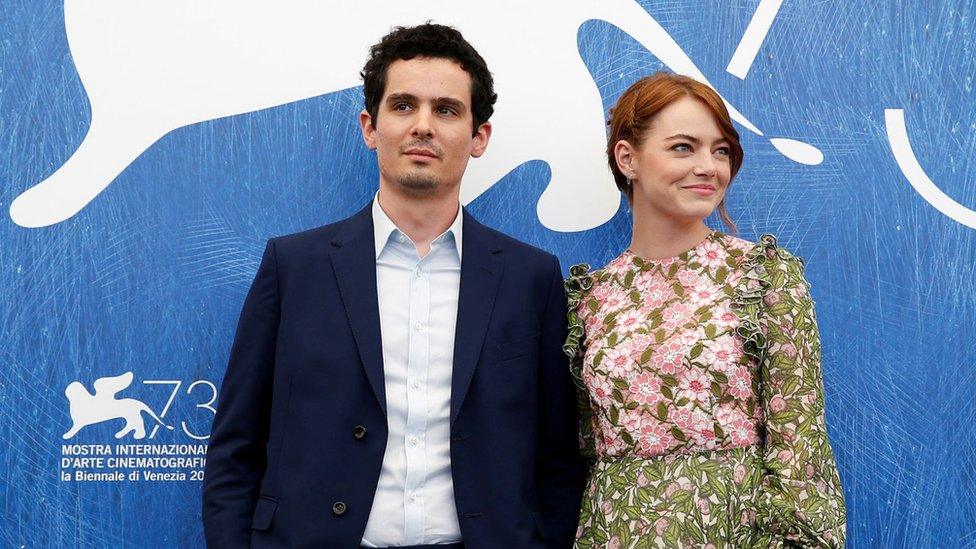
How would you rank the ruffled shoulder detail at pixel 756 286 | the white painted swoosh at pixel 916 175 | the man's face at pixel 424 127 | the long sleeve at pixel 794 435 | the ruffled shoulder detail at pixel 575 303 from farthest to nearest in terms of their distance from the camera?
the white painted swoosh at pixel 916 175, the ruffled shoulder detail at pixel 575 303, the man's face at pixel 424 127, the ruffled shoulder detail at pixel 756 286, the long sleeve at pixel 794 435

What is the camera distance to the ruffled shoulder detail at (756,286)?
6.72 feet

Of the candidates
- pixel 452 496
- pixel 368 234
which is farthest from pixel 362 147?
pixel 452 496

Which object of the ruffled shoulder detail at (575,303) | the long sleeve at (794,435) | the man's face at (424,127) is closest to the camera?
the long sleeve at (794,435)

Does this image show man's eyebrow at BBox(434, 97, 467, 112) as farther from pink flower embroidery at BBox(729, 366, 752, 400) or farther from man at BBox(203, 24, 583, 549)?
pink flower embroidery at BBox(729, 366, 752, 400)

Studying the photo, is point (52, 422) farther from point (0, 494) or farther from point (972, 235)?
point (972, 235)

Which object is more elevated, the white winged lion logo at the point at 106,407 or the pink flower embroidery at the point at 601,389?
the pink flower embroidery at the point at 601,389

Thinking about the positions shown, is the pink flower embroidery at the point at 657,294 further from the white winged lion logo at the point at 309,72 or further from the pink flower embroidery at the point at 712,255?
the white winged lion logo at the point at 309,72

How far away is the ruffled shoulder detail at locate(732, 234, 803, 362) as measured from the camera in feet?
6.72

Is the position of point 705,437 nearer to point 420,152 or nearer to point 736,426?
point 736,426

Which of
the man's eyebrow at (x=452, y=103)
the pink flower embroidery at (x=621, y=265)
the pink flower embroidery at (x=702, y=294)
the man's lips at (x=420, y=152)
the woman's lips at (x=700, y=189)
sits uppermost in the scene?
the man's eyebrow at (x=452, y=103)

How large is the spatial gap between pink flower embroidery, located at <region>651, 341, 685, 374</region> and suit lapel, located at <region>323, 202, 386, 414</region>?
575mm

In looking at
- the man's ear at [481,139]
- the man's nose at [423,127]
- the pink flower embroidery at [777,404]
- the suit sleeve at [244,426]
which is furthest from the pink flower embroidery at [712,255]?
the suit sleeve at [244,426]

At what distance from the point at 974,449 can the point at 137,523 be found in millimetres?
2117

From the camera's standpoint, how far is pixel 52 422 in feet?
8.04
